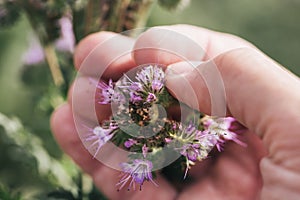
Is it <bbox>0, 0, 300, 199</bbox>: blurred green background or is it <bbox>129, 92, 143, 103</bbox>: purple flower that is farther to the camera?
<bbox>0, 0, 300, 199</bbox>: blurred green background

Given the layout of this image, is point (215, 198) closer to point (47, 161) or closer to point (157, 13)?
point (47, 161)

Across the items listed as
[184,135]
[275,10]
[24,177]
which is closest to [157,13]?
[275,10]

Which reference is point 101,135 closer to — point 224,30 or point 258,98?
point 258,98

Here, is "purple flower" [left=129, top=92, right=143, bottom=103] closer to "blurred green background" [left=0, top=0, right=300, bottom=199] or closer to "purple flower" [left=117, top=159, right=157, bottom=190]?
"purple flower" [left=117, top=159, right=157, bottom=190]

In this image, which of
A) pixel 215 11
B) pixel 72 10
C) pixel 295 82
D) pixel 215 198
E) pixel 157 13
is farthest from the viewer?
pixel 215 11

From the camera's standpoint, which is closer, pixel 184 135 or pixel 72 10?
pixel 184 135

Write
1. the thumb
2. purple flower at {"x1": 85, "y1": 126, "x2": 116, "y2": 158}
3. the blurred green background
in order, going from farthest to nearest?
the blurred green background
purple flower at {"x1": 85, "y1": 126, "x2": 116, "y2": 158}
the thumb

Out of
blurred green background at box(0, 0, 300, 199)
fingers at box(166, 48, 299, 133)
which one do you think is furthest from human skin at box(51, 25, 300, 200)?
blurred green background at box(0, 0, 300, 199)

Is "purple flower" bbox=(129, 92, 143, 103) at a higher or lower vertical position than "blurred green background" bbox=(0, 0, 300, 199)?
higher
